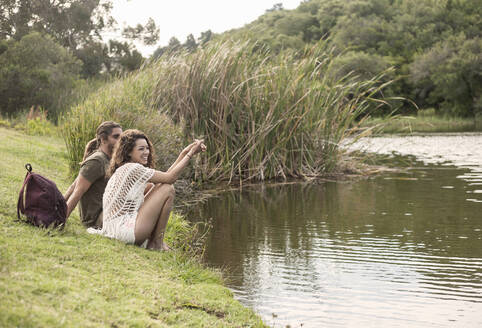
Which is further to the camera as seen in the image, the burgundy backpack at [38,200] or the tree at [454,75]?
the tree at [454,75]

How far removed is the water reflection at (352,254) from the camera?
4.52 meters

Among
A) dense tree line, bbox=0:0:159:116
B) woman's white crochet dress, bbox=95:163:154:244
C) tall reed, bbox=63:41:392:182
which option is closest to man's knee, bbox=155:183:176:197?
woman's white crochet dress, bbox=95:163:154:244

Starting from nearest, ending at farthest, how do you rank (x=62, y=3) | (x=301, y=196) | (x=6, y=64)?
(x=301, y=196), (x=6, y=64), (x=62, y=3)

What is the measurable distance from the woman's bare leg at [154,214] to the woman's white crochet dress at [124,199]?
2.4 inches

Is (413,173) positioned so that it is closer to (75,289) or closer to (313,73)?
(313,73)

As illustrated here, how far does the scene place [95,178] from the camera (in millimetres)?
5492

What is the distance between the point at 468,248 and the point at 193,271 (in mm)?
3472

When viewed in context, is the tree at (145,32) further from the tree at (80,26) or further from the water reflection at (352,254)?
the water reflection at (352,254)

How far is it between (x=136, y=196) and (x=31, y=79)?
2000 cm

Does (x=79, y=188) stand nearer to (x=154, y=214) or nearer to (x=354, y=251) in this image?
(x=154, y=214)

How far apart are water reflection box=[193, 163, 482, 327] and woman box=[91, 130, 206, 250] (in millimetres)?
916

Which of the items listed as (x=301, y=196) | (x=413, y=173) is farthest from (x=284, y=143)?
(x=413, y=173)

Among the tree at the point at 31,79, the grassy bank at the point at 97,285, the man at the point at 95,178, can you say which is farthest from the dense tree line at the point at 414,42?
the grassy bank at the point at 97,285

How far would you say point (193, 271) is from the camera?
482 centimetres
